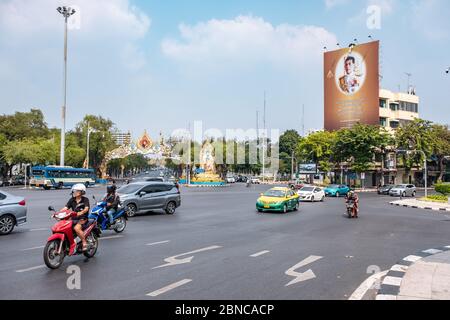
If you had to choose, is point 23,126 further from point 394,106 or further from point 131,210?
point 394,106

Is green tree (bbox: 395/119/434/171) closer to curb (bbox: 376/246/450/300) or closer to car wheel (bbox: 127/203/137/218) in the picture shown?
car wheel (bbox: 127/203/137/218)

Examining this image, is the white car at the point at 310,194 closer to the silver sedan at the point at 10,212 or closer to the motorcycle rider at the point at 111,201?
the motorcycle rider at the point at 111,201

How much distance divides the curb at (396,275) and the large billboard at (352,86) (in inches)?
2267

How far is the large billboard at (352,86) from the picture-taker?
64.5 metres

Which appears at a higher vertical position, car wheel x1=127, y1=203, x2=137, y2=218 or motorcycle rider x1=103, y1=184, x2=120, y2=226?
motorcycle rider x1=103, y1=184, x2=120, y2=226

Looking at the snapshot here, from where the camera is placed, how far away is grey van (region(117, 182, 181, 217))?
19047 mm

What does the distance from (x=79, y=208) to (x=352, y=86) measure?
6463 cm

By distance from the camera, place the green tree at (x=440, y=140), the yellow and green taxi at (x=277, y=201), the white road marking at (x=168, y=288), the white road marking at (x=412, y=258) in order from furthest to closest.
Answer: the green tree at (x=440, y=140), the yellow and green taxi at (x=277, y=201), the white road marking at (x=412, y=258), the white road marking at (x=168, y=288)

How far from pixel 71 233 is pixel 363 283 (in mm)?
6006

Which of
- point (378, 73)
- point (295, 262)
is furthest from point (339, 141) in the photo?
point (295, 262)

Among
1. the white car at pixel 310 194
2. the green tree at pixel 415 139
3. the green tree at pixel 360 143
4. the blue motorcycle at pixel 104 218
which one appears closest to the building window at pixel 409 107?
the green tree at pixel 415 139

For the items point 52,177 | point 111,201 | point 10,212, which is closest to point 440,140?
point 52,177

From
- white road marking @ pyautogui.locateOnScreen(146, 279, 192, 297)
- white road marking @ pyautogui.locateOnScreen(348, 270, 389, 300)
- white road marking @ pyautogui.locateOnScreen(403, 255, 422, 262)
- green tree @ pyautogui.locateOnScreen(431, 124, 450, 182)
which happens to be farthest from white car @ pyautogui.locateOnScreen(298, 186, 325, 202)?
green tree @ pyautogui.locateOnScreen(431, 124, 450, 182)

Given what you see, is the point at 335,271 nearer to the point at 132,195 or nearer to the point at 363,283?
the point at 363,283
